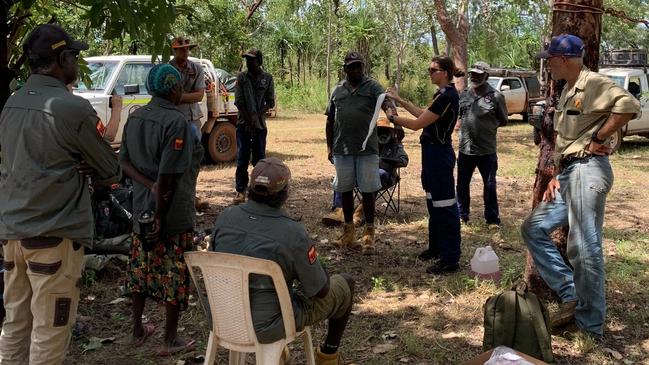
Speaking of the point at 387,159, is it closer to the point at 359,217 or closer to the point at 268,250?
the point at 359,217

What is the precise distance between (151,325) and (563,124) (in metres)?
3.06

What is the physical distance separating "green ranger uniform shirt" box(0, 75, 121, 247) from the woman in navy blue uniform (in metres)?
2.95

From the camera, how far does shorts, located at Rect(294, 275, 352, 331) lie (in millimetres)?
3270

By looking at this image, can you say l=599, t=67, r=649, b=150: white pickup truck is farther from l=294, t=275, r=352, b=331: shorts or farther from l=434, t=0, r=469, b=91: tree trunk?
l=294, t=275, r=352, b=331: shorts

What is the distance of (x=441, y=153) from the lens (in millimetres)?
5500

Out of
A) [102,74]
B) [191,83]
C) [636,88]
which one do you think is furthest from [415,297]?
[636,88]

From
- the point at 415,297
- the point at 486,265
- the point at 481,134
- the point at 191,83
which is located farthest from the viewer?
the point at 191,83

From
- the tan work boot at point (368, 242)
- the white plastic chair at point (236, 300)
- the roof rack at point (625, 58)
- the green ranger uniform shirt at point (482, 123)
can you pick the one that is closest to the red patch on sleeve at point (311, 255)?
the white plastic chair at point (236, 300)

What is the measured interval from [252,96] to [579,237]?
5.07 m

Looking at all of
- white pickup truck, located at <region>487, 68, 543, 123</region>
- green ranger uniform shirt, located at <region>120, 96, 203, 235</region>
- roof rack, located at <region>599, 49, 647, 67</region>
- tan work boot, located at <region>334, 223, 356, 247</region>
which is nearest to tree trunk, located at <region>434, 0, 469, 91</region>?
tan work boot, located at <region>334, 223, 356, 247</region>

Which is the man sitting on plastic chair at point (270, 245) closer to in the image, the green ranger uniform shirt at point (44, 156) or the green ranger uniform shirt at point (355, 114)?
the green ranger uniform shirt at point (44, 156)

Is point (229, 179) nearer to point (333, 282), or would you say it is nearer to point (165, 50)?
point (165, 50)

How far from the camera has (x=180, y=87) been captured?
3930mm

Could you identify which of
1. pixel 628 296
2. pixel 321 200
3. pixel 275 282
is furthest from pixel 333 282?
pixel 321 200
